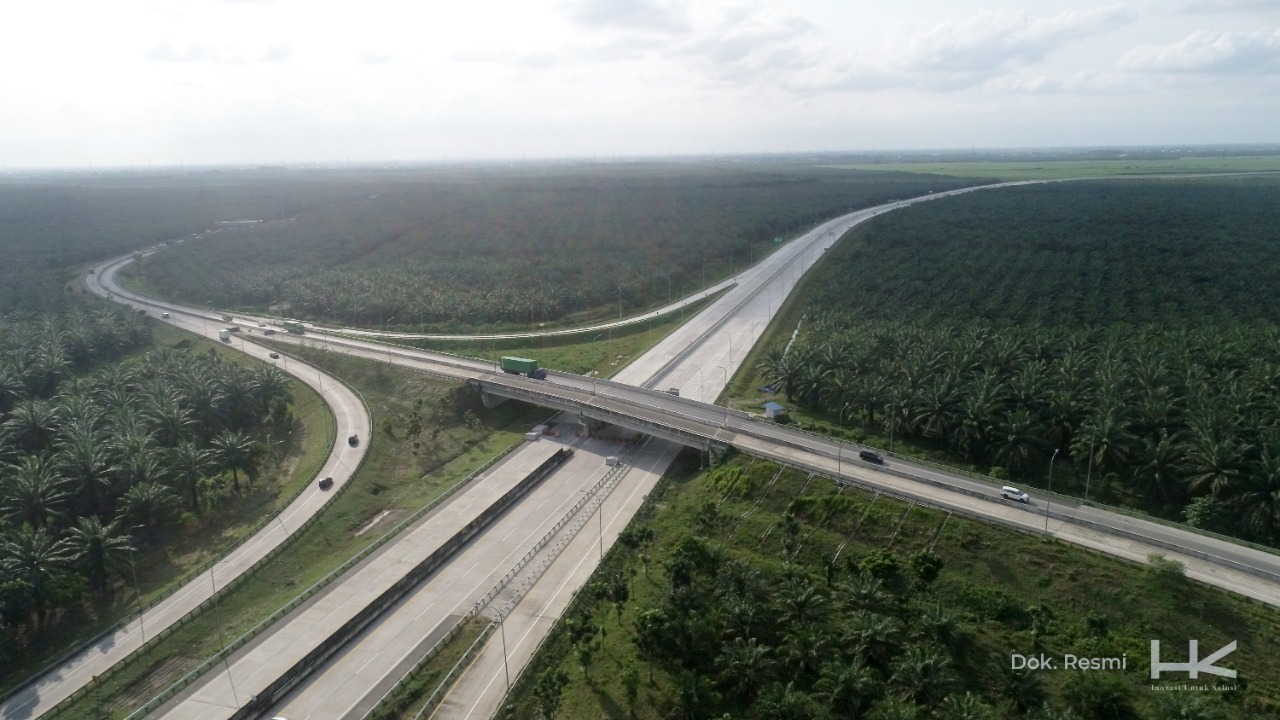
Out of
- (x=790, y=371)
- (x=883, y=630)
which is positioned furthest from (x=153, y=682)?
(x=790, y=371)

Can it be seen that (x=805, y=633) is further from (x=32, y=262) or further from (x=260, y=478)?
(x=32, y=262)

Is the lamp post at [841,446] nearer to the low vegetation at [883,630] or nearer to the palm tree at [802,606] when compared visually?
the low vegetation at [883,630]

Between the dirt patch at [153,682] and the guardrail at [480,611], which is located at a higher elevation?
the guardrail at [480,611]

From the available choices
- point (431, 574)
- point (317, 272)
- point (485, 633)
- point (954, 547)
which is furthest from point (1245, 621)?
point (317, 272)

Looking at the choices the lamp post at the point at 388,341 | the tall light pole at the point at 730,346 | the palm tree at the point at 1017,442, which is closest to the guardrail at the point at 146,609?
the lamp post at the point at 388,341

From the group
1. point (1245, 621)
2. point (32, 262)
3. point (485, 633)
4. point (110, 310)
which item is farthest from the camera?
point (32, 262)

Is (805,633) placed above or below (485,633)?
above

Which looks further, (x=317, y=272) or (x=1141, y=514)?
(x=317, y=272)
